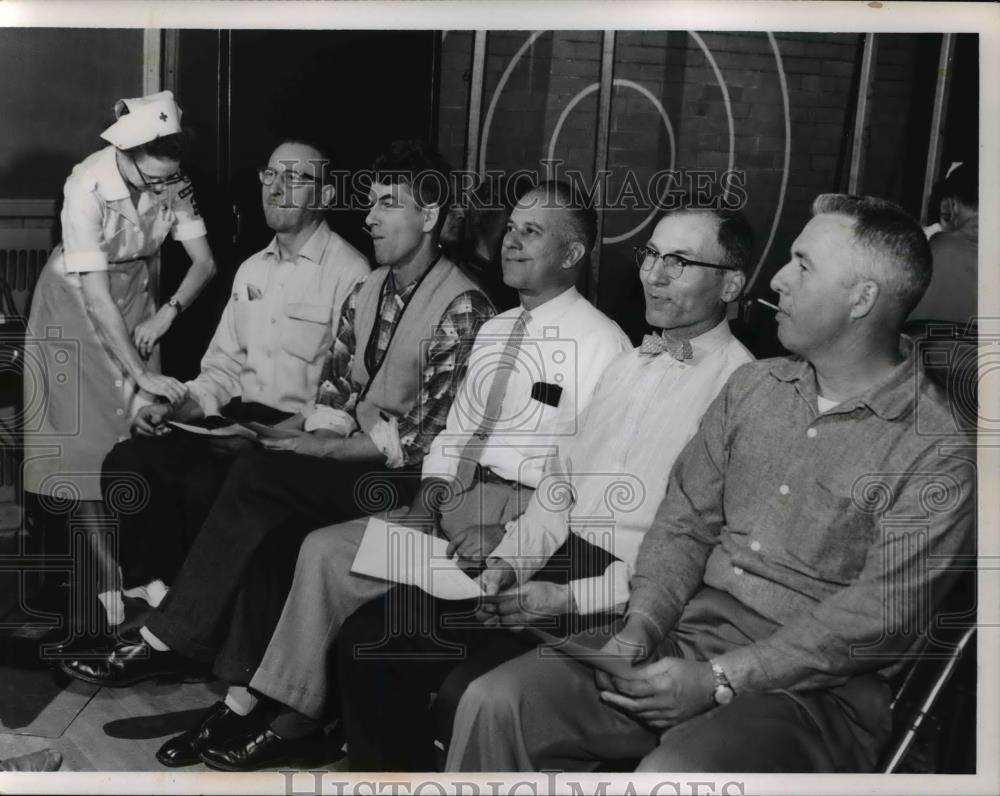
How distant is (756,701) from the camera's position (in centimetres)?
286

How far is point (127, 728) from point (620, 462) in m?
1.60

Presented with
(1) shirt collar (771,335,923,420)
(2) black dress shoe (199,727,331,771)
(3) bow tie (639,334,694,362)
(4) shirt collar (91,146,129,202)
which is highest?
(4) shirt collar (91,146,129,202)

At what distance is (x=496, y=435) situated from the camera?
126 inches

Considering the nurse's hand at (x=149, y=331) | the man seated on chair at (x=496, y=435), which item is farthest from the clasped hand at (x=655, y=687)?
the nurse's hand at (x=149, y=331)

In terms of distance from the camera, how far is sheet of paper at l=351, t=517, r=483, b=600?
10.5 feet

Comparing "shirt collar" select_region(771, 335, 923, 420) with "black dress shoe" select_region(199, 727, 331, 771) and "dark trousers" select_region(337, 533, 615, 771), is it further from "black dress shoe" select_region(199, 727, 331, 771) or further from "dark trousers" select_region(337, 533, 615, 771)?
"black dress shoe" select_region(199, 727, 331, 771)

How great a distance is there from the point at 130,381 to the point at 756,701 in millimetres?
1947

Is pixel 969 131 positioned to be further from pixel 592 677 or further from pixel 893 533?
pixel 592 677

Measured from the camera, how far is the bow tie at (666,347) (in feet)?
10.2

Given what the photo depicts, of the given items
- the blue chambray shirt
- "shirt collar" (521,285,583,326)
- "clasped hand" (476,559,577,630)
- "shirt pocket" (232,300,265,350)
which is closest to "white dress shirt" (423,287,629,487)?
"shirt collar" (521,285,583,326)

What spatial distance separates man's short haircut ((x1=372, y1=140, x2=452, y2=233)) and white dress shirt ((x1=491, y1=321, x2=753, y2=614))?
26.7 inches

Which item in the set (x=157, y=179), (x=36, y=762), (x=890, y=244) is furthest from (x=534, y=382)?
(x=36, y=762)

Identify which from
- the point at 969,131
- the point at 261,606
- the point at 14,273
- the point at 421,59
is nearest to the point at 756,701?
the point at 261,606

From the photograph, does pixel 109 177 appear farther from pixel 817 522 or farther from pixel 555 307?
pixel 817 522
